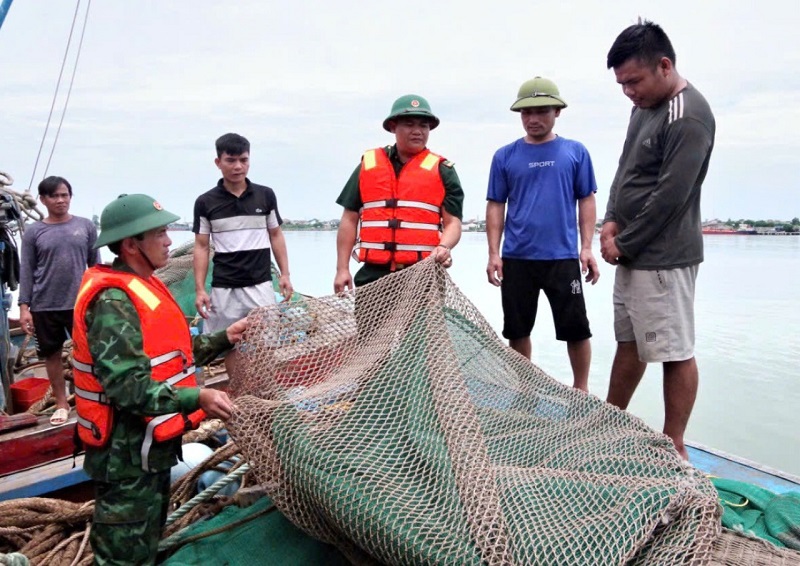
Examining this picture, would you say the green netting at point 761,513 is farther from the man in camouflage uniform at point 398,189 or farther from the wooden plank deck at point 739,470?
the man in camouflage uniform at point 398,189

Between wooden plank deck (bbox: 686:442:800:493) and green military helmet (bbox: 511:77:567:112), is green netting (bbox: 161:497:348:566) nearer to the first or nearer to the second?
wooden plank deck (bbox: 686:442:800:493)

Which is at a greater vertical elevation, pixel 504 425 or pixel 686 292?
pixel 686 292

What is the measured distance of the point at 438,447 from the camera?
5.48ft

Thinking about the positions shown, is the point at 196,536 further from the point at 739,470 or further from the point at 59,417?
the point at 739,470

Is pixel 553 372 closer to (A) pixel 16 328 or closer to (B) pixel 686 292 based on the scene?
(B) pixel 686 292

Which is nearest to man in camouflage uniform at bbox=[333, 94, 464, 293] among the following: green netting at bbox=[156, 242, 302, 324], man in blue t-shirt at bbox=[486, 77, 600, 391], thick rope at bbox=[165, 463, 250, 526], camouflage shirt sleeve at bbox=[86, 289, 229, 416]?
man in blue t-shirt at bbox=[486, 77, 600, 391]

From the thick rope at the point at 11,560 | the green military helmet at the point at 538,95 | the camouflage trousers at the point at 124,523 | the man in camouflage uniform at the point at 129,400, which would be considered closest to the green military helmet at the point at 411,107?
the green military helmet at the point at 538,95

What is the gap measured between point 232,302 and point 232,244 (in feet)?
1.17

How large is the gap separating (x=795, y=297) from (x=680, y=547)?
340 inches

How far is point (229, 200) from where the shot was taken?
3711 mm

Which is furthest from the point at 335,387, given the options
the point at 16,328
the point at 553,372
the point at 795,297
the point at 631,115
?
the point at 795,297

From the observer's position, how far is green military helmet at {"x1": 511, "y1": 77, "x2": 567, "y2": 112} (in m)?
3.10

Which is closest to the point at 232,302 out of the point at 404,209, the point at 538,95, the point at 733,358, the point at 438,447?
the point at 404,209

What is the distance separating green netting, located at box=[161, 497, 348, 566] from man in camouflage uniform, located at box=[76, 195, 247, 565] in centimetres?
13
